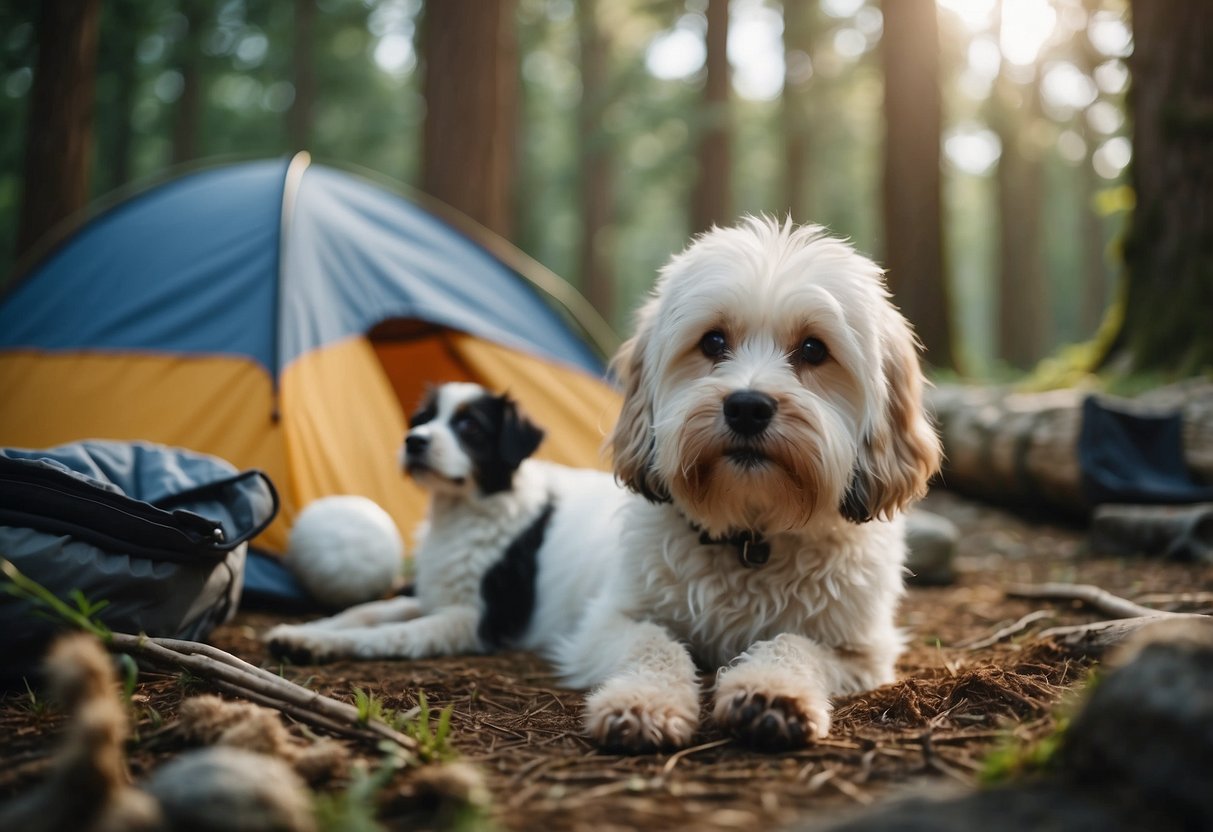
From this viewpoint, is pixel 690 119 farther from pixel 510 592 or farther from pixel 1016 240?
pixel 510 592

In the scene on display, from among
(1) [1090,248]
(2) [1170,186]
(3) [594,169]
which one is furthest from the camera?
(1) [1090,248]

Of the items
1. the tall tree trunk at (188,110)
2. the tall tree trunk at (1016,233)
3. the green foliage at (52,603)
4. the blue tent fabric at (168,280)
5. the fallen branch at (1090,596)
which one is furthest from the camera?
the tall tree trunk at (1016,233)

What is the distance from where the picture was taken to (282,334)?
4746 millimetres

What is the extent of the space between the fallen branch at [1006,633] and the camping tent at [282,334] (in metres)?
2.25

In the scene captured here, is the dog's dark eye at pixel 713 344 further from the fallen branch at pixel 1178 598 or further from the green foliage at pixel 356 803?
the fallen branch at pixel 1178 598

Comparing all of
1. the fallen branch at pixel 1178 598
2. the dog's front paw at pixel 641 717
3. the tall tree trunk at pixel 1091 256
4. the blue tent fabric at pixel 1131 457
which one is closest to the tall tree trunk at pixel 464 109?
the blue tent fabric at pixel 1131 457

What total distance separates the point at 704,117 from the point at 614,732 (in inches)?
537

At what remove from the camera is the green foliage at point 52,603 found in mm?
2001

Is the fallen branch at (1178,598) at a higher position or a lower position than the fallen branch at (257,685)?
lower

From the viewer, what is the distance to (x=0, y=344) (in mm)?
5188

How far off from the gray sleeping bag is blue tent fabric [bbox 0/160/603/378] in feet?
4.73

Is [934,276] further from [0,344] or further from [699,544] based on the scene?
[0,344]

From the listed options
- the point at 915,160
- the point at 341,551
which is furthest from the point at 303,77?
the point at 341,551

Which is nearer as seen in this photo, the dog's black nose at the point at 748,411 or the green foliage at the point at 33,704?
the green foliage at the point at 33,704
